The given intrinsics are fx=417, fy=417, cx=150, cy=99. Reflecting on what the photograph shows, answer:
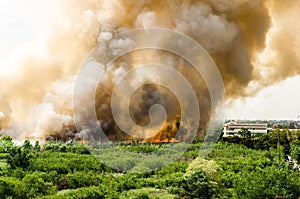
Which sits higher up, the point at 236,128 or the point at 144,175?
the point at 236,128

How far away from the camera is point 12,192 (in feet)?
38.8

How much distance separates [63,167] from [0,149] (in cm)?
693

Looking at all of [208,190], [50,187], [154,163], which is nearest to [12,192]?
[50,187]

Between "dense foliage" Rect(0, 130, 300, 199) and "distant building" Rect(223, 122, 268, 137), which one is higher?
"distant building" Rect(223, 122, 268, 137)

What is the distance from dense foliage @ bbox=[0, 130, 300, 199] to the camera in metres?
11.6

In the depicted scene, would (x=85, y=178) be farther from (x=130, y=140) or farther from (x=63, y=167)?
(x=130, y=140)

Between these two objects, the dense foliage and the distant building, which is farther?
the distant building

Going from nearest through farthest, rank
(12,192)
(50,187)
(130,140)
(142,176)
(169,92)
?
(12,192) < (50,187) < (142,176) < (169,92) < (130,140)

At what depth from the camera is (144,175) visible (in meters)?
18.3

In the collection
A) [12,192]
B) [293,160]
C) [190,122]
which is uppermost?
[190,122]

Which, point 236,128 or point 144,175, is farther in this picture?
point 236,128

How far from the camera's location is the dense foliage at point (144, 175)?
11562 mm

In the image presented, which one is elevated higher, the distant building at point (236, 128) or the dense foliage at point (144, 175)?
the distant building at point (236, 128)

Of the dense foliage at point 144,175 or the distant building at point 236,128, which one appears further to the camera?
the distant building at point 236,128
